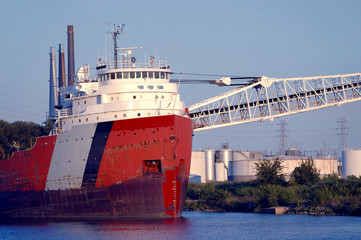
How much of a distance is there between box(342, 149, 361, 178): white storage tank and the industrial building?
634 cm

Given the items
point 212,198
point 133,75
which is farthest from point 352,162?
point 133,75

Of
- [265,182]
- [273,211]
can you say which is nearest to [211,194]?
[265,182]

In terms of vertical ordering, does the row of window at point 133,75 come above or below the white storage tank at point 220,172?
above

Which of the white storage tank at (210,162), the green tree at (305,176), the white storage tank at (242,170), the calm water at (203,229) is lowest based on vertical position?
the calm water at (203,229)

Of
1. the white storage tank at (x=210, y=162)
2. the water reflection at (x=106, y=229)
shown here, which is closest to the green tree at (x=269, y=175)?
the water reflection at (x=106, y=229)

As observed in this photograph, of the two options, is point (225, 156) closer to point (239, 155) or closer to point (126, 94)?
point (239, 155)

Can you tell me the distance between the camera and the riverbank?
163ft

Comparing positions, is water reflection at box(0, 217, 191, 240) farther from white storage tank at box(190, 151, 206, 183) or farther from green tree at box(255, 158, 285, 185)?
white storage tank at box(190, 151, 206, 183)

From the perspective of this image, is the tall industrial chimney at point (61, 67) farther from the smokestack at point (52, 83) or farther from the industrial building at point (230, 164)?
the industrial building at point (230, 164)

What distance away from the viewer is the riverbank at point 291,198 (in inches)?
1957

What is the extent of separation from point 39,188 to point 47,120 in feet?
43.6

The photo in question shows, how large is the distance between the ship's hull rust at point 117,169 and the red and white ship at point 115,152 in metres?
0.06

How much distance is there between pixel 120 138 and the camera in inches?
1727

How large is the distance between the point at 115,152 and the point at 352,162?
36230 mm
